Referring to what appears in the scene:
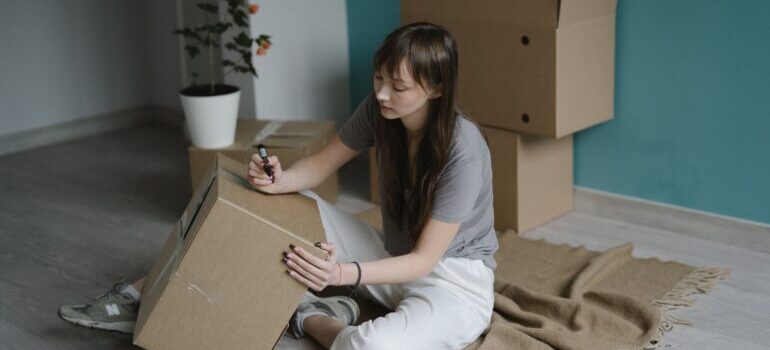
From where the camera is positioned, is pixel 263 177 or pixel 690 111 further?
pixel 690 111

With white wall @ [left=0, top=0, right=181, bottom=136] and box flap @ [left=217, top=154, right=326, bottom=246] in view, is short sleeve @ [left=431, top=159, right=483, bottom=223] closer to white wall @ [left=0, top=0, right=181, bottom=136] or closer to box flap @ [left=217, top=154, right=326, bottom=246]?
box flap @ [left=217, top=154, right=326, bottom=246]

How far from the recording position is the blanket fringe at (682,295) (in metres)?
2.07

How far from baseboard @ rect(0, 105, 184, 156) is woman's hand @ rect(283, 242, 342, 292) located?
2320 mm

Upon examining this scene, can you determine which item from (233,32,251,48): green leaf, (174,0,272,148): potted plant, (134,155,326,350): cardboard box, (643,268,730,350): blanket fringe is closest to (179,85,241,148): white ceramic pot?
(174,0,272,148): potted plant

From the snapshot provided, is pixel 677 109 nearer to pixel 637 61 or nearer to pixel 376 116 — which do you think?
pixel 637 61

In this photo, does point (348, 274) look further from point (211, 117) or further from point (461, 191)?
point (211, 117)

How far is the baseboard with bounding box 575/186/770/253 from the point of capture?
2521mm

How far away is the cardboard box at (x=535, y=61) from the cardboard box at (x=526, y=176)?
62mm

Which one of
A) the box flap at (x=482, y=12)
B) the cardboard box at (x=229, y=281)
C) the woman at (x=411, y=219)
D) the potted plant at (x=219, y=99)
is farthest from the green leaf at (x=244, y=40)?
the cardboard box at (x=229, y=281)

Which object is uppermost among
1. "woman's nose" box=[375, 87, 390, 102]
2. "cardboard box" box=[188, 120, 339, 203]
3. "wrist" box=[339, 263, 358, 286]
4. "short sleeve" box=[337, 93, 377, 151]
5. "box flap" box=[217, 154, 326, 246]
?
"woman's nose" box=[375, 87, 390, 102]

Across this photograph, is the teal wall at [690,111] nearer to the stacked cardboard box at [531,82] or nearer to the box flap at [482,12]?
the stacked cardboard box at [531,82]

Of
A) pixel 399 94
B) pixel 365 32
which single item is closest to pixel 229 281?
pixel 399 94

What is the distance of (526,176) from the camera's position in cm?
271

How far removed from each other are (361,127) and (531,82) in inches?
25.7
